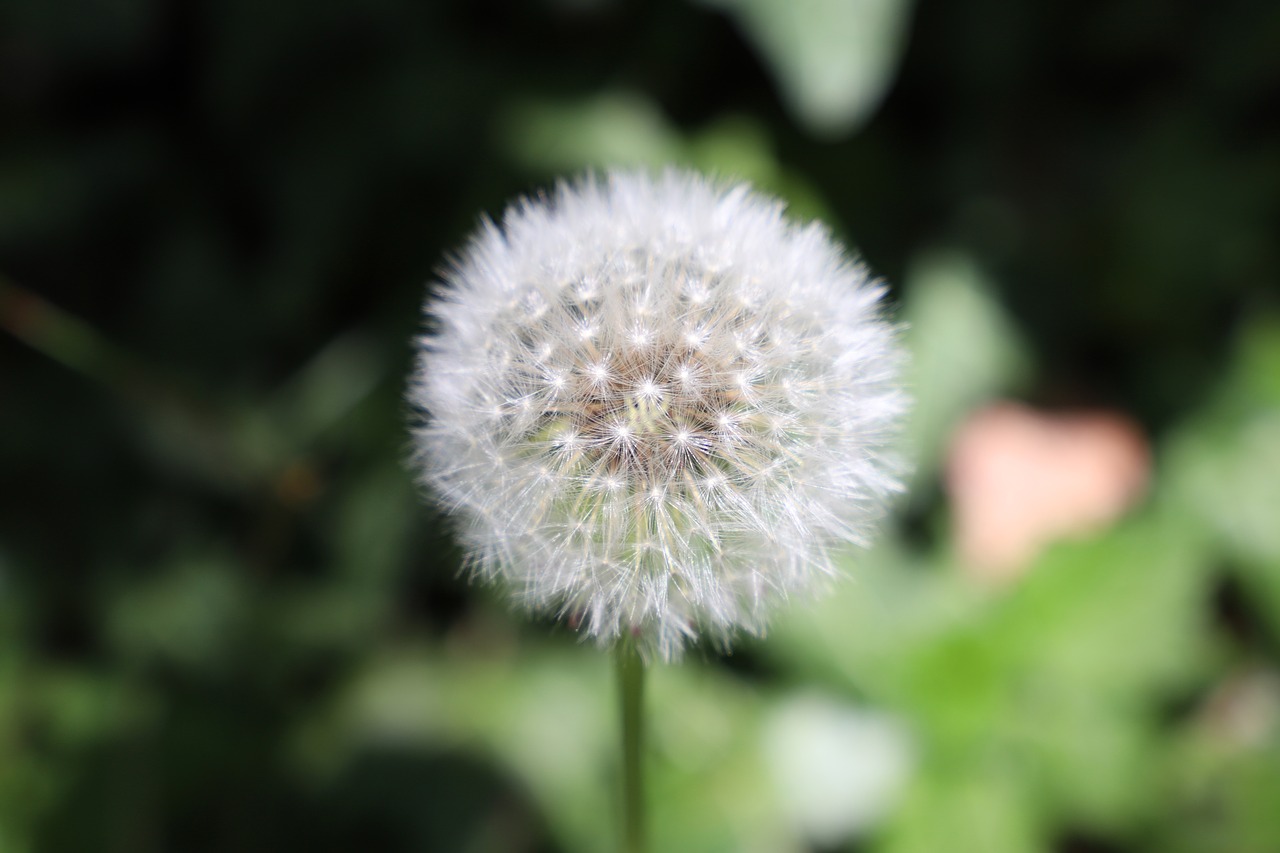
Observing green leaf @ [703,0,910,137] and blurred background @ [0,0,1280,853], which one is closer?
green leaf @ [703,0,910,137]

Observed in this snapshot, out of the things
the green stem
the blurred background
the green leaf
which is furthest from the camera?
the blurred background

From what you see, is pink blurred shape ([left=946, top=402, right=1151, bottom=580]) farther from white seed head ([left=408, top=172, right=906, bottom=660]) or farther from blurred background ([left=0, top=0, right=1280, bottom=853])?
white seed head ([left=408, top=172, right=906, bottom=660])

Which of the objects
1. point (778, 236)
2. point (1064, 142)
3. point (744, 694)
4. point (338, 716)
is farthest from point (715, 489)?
point (1064, 142)

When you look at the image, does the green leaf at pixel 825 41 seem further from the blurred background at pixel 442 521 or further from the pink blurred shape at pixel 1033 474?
the pink blurred shape at pixel 1033 474

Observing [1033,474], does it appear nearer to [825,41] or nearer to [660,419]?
[825,41]

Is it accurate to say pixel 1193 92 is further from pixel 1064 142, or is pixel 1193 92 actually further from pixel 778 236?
pixel 778 236

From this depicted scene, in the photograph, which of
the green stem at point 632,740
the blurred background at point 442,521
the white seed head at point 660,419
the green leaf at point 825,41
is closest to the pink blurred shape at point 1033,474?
the blurred background at point 442,521

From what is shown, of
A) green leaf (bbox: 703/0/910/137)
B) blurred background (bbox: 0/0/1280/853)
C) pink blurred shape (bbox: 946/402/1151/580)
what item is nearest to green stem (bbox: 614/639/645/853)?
blurred background (bbox: 0/0/1280/853)

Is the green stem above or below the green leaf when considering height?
below
